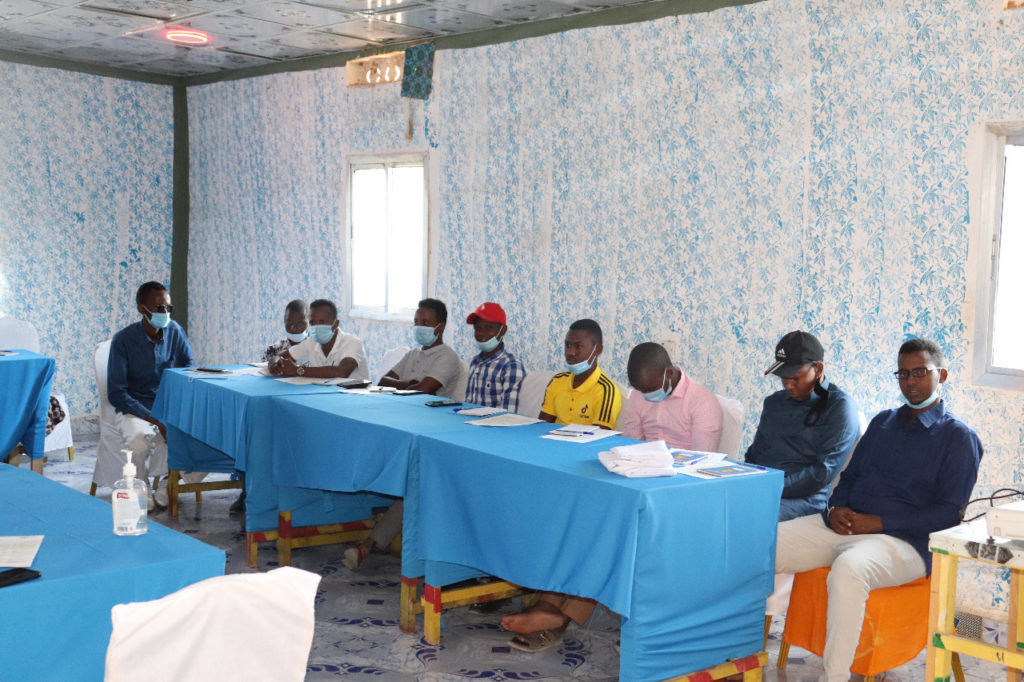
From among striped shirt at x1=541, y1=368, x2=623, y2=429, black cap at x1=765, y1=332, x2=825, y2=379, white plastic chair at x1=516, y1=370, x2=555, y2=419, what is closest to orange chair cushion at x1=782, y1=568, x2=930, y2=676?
black cap at x1=765, y1=332, x2=825, y2=379

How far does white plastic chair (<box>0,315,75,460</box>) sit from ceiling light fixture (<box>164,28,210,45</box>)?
85.5 inches

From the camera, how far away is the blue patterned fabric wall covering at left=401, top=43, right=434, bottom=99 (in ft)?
21.2

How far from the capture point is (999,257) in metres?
4.12

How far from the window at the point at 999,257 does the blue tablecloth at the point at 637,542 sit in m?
1.39

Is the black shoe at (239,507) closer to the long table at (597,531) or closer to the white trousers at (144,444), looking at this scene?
the white trousers at (144,444)

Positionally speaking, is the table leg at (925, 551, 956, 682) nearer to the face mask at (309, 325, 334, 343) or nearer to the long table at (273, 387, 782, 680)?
the long table at (273, 387, 782, 680)

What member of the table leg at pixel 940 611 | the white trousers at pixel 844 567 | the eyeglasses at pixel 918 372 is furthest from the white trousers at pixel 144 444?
the table leg at pixel 940 611

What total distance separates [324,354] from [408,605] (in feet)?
7.07

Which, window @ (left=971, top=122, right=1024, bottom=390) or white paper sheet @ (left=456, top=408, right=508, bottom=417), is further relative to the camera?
white paper sheet @ (left=456, top=408, right=508, bottom=417)

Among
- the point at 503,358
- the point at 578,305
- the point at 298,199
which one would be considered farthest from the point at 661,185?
the point at 298,199

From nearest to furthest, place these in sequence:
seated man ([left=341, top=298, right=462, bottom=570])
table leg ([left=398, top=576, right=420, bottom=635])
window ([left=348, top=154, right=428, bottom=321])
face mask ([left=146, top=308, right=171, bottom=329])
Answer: table leg ([left=398, top=576, right=420, bottom=635]) < seated man ([left=341, top=298, right=462, bottom=570]) < face mask ([left=146, top=308, right=171, bottom=329]) < window ([left=348, top=154, right=428, bottom=321])

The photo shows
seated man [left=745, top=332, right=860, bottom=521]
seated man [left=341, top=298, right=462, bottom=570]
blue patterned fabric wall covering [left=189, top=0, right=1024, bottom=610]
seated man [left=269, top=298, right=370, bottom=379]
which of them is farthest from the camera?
seated man [left=269, top=298, right=370, bottom=379]

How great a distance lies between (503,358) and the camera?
5.08 meters

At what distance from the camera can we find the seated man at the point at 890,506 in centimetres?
327
